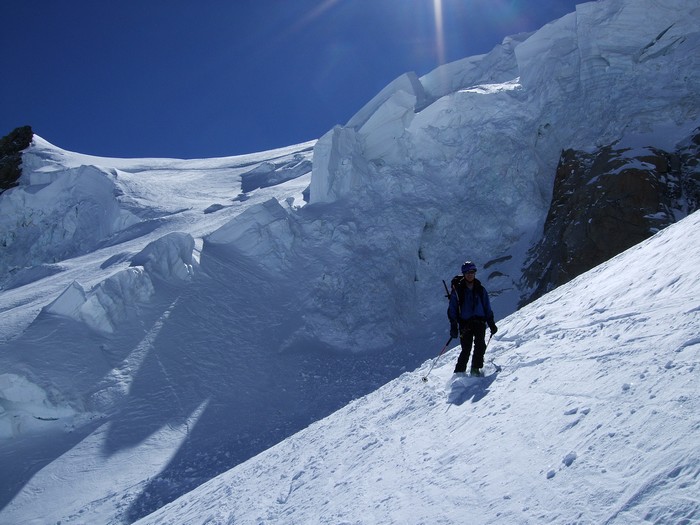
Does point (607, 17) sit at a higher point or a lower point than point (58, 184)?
lower

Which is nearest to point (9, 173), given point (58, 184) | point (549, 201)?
point (58, 184)

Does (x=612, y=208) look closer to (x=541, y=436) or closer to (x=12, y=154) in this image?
(x=541, y=436)

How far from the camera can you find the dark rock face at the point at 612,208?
61.7 feet

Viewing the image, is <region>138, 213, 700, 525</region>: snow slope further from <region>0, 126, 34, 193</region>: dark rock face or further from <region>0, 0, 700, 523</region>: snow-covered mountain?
<region>0, 126, 34, 193</region>: dark rock face

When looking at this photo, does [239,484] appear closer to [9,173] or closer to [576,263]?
[576,263]

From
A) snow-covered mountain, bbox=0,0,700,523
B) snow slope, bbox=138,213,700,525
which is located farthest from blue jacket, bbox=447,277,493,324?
snow-covered mountain, bbox=0,0,700,523

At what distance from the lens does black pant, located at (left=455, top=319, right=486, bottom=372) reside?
727cm

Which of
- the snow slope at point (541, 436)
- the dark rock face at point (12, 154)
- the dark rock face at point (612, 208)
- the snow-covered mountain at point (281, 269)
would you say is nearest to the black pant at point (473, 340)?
the snow slope at point (541, 436)

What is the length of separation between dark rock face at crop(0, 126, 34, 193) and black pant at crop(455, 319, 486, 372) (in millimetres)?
37871

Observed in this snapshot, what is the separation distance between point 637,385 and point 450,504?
5.96 feet

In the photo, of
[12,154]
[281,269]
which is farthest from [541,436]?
[12,154]

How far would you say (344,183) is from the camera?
2606 centimetres

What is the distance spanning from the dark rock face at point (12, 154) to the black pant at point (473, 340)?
37.9 m

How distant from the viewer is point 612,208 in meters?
19.6
